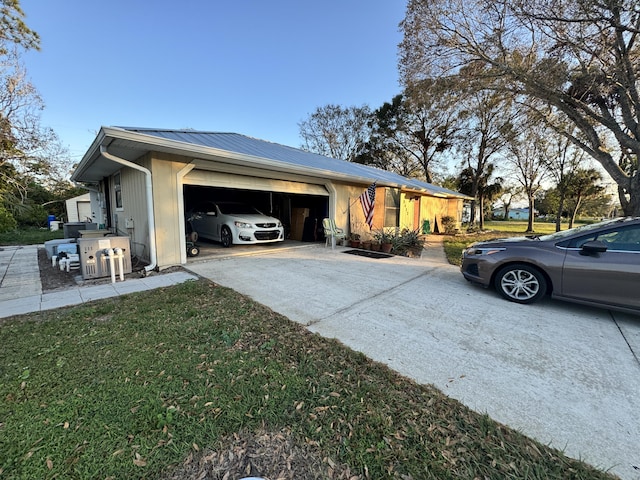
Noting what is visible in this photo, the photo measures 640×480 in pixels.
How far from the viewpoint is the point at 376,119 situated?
24016 mm

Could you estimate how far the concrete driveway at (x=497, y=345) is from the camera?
179cm

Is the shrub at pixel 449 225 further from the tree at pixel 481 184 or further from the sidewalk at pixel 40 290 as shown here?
the sidewalk at pixel 40 290

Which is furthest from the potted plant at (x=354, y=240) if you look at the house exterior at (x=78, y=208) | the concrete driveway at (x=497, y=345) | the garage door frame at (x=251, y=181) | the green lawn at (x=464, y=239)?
the house exterior at (x=78, y=208)

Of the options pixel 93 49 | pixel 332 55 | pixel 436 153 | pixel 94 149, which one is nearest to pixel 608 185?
pixel 436 153

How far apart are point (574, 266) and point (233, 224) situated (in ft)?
24.4

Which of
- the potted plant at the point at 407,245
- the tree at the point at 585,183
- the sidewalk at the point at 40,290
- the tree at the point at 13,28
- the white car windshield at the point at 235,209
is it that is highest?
the tree at the point at 13,28

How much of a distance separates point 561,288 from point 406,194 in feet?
30.0

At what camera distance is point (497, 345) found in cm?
278

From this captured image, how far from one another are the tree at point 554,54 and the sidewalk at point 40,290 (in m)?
9.68

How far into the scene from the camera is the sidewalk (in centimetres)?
370

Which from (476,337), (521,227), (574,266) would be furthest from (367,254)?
(521,227)

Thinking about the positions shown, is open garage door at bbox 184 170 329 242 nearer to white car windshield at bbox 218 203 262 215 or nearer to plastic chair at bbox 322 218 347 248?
white car windshield at bbox 218 203 262 215

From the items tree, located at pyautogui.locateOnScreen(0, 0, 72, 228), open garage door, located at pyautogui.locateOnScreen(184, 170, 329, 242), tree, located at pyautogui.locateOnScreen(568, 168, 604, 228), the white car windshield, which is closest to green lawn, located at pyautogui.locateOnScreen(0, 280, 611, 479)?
open garage door, located at pyautogui.locateOnScreen(184, 170, 329, 242)

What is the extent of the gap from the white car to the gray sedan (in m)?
5.65
